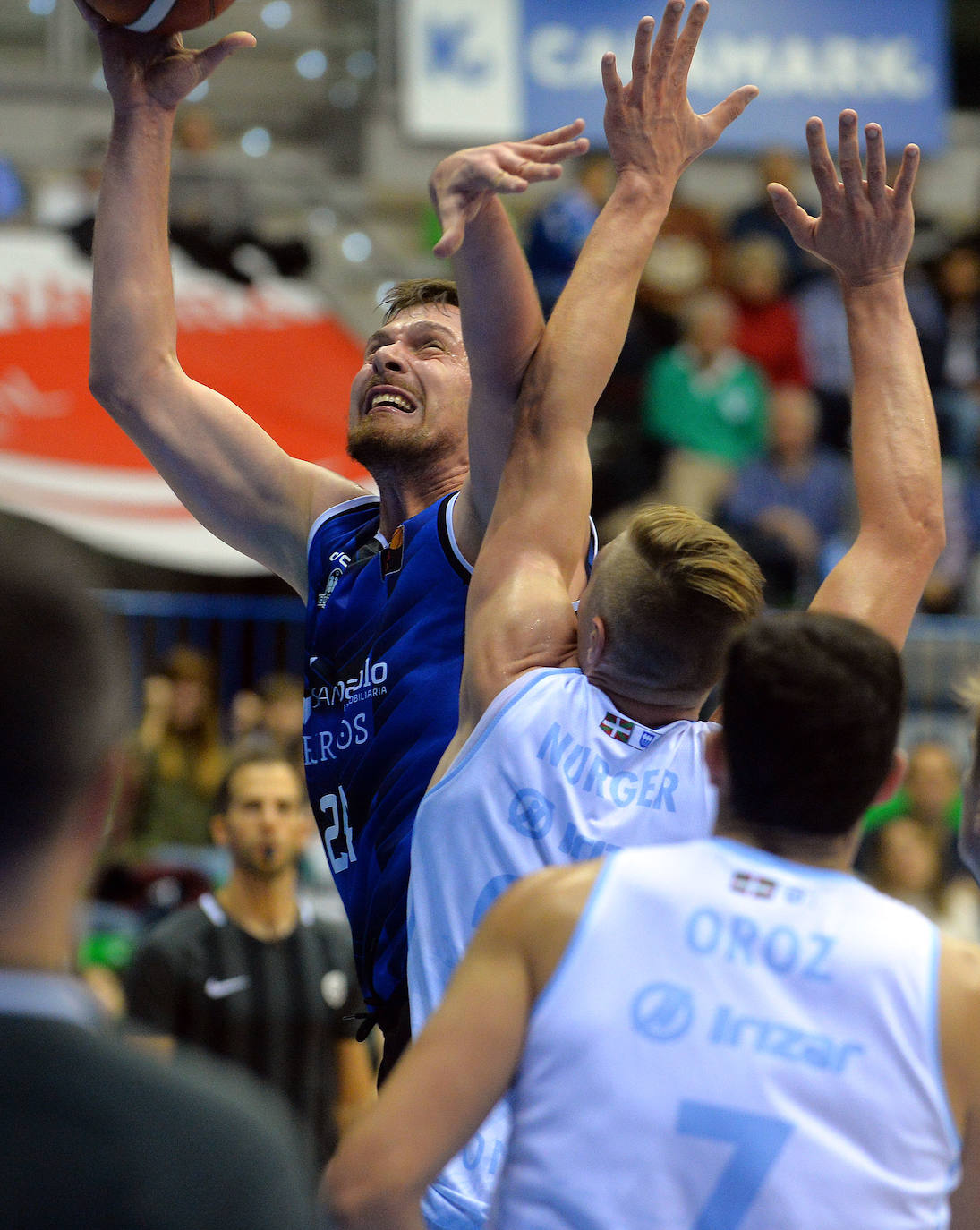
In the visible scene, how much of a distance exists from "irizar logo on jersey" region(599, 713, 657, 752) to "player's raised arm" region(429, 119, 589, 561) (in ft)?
2.13

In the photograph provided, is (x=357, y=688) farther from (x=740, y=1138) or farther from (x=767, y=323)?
(x=767, y=323)

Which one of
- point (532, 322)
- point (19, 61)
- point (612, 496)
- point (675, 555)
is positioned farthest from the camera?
point (19, 61)

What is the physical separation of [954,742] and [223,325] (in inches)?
236

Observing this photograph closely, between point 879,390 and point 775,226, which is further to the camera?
point 775,226

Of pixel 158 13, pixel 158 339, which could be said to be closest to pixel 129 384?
pixel 158 339

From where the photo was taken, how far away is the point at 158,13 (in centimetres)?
378

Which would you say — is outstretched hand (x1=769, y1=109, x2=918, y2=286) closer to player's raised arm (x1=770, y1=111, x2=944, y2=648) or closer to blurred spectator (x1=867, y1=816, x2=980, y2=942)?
player's raised arm (x1=770, y1=111, x2=944, y2=648)

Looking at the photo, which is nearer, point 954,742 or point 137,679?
point 137,679

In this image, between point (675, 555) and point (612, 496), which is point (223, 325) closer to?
point (612, 496)

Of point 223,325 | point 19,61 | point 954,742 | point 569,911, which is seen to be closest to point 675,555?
point 569,911

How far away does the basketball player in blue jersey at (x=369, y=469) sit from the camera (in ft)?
10.9

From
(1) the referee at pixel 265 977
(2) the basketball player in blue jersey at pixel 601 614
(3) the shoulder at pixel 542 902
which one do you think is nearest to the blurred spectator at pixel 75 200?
(1) the referee at pixel 265 977

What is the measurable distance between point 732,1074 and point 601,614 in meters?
1.16

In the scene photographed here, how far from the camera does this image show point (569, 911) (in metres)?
2.07
